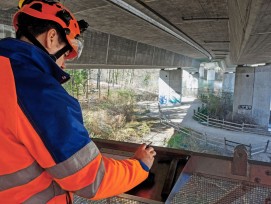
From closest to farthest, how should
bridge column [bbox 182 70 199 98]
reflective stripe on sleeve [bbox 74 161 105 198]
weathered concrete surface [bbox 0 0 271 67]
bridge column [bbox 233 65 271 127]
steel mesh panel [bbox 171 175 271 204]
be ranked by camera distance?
reflective stripe on sleeve [bbox 74 161 105 198], steel mesh panel [bbox 171 175 271 204], weathered concrete surface [bbox 0 0 271 67], bridge column [bbox 233 65 271 127], bridge column [bbox 182 70 199 98]

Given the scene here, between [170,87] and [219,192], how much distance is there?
1223 inches

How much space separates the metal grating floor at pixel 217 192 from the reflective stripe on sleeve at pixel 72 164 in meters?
0.61

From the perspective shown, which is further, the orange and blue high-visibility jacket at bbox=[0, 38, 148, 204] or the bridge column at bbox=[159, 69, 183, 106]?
the bridge column at bbox=[159, 69, 183, 106]

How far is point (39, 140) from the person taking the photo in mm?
1358

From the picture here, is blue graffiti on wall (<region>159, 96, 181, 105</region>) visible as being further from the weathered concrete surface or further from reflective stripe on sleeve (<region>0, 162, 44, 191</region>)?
reflective stripe on sleeve (<region>0, 162, 44, 191</region>)

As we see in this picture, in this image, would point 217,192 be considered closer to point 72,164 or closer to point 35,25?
point 72,164

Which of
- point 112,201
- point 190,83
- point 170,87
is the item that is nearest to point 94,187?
point 112,201

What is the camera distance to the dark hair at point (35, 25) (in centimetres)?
171

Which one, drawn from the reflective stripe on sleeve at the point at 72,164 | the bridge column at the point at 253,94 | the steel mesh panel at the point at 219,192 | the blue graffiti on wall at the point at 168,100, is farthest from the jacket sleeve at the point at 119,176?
the blue graffiti on wall at the point at 168,100

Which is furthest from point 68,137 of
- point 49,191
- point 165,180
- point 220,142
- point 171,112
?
point 171,112

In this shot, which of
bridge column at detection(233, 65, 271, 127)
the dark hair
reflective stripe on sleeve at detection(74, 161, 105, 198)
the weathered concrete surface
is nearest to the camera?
reflective stripe on sleeve at detection(74, 161, 105, 198)

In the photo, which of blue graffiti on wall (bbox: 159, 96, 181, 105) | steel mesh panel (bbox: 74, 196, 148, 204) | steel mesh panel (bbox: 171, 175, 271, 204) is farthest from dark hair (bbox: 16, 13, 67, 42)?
blue graffiti on wall (bbox: 159, 96, 181, 105)

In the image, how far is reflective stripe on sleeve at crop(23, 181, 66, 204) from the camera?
1.47 metres

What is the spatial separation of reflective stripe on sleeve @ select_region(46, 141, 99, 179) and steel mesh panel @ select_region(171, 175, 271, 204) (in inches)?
36.5
